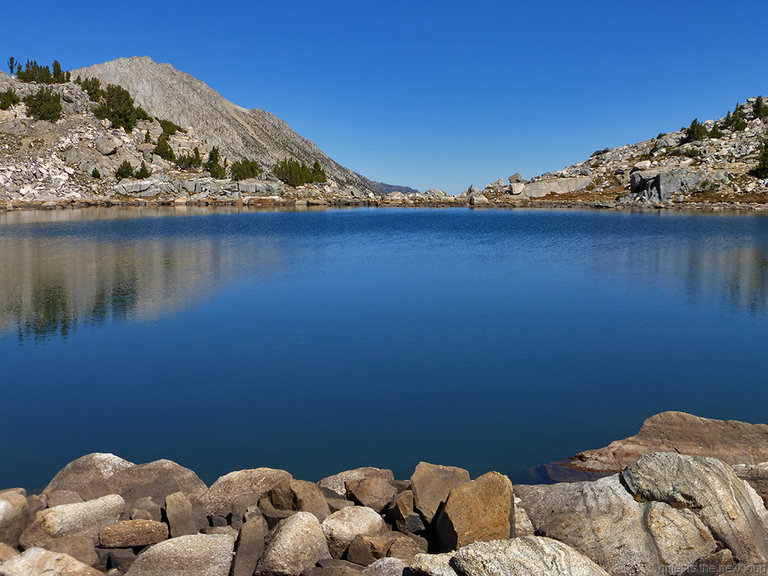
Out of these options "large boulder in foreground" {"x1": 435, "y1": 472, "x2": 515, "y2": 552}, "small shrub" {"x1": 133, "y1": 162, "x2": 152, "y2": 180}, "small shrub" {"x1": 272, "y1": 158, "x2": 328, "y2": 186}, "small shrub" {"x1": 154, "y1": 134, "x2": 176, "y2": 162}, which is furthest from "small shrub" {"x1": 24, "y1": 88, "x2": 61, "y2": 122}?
"large boulder in foreground" {"x1": 435, "y1": 472, "x2": 515, "y2": 552}

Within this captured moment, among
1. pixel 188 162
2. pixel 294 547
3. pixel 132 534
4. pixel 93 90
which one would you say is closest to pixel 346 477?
pixel 294 547

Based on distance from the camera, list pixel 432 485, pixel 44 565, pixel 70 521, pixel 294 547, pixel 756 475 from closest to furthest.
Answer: pixel 44 565 → pixel 294 547 → pixel 70 521 → pixel 432 485 → pixel 756 475

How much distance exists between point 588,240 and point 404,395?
47.9 metres

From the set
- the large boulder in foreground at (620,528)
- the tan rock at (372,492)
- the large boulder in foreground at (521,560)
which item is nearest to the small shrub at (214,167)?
the tan rock at (372,492)

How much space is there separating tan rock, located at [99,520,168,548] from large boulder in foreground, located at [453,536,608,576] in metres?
4.55

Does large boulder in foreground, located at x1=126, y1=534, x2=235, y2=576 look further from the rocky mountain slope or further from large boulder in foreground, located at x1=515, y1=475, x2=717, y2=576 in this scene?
the rocky mountain slope

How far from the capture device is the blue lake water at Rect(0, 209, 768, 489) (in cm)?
1370

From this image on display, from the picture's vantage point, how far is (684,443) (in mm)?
12492

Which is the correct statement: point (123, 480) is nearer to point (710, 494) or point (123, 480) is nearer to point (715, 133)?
point (710, 494)

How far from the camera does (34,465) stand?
12.7 metres

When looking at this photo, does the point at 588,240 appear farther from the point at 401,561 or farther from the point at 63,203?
the point at 63,203

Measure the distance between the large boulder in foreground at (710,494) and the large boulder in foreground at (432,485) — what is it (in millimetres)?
2901

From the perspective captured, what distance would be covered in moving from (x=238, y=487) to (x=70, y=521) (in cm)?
265

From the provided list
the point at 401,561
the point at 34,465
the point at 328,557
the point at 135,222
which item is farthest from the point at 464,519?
the point at 135,222
